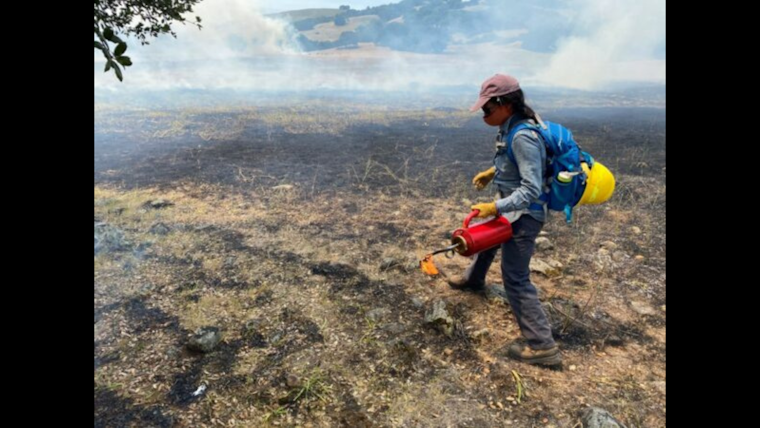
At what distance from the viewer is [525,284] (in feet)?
10.3

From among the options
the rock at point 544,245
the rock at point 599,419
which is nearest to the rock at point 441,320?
the rock at point 599,419

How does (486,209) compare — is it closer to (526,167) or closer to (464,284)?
(526,167)

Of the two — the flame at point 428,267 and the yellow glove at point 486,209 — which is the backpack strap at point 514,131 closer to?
the yellow glove at point 486,209

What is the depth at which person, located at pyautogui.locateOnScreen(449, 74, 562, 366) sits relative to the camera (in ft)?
9.18

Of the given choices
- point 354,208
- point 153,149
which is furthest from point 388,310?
point 153,149

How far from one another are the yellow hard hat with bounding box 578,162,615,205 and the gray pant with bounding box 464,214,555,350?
0.38 metres

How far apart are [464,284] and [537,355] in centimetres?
111

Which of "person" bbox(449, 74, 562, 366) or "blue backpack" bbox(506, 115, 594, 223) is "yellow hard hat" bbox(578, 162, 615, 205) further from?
"person" bbox(449, 74, 562, 366)

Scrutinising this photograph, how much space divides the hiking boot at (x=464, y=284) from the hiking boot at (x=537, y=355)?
937 millimetres

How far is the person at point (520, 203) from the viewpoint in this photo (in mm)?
2797

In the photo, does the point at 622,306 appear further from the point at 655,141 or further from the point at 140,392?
the point at 655,141

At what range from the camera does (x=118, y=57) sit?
194 cm

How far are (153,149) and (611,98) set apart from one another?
1000 inches

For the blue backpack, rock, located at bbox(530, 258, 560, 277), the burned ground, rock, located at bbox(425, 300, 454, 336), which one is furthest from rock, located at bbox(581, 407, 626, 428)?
rock, located at bbox(530, 258, 560, 277)
